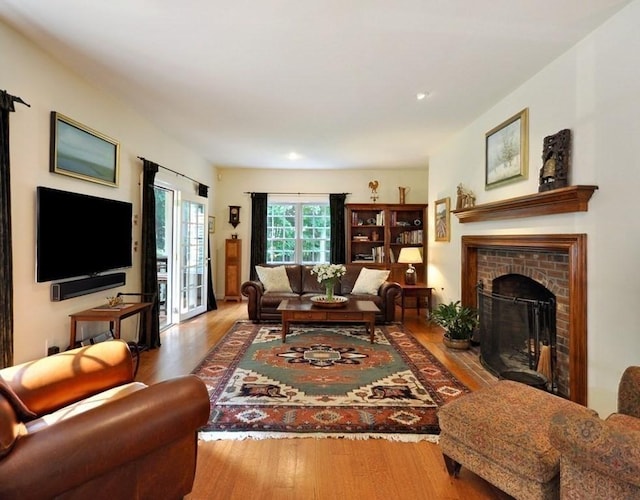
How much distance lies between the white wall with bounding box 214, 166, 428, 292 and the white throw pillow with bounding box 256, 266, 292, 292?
1.49 m

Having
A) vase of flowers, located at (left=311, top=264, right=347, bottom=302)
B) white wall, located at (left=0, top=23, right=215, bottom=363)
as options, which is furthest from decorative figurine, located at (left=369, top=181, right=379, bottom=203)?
white wall, located at (left=0, top=23, right=215, bottom=363)

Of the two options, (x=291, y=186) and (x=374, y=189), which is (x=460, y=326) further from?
(x=291, y=186)

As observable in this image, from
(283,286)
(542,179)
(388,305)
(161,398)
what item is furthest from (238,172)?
(161,398)

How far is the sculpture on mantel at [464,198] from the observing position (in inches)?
160

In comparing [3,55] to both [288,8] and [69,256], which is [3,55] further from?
[288,8]

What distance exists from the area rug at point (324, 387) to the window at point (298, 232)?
8.93ft

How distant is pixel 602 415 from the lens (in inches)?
88.0

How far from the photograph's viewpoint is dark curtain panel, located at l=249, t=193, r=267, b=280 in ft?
22.1

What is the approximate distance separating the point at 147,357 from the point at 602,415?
3.89 metres

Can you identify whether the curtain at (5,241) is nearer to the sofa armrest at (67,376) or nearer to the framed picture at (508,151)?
the sofa armrest at (67,376)

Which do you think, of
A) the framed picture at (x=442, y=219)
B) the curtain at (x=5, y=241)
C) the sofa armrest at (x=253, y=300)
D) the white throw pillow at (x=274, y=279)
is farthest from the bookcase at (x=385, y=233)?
the curtain at (x=5, y=241)

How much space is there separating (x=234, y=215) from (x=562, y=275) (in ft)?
18.2

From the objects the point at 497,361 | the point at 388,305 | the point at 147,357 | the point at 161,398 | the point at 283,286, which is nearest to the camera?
the point at 161,398

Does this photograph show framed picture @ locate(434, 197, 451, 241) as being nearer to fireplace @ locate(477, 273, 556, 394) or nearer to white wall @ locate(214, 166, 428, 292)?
fireplace @ locate(477, 273, 556, 394)
